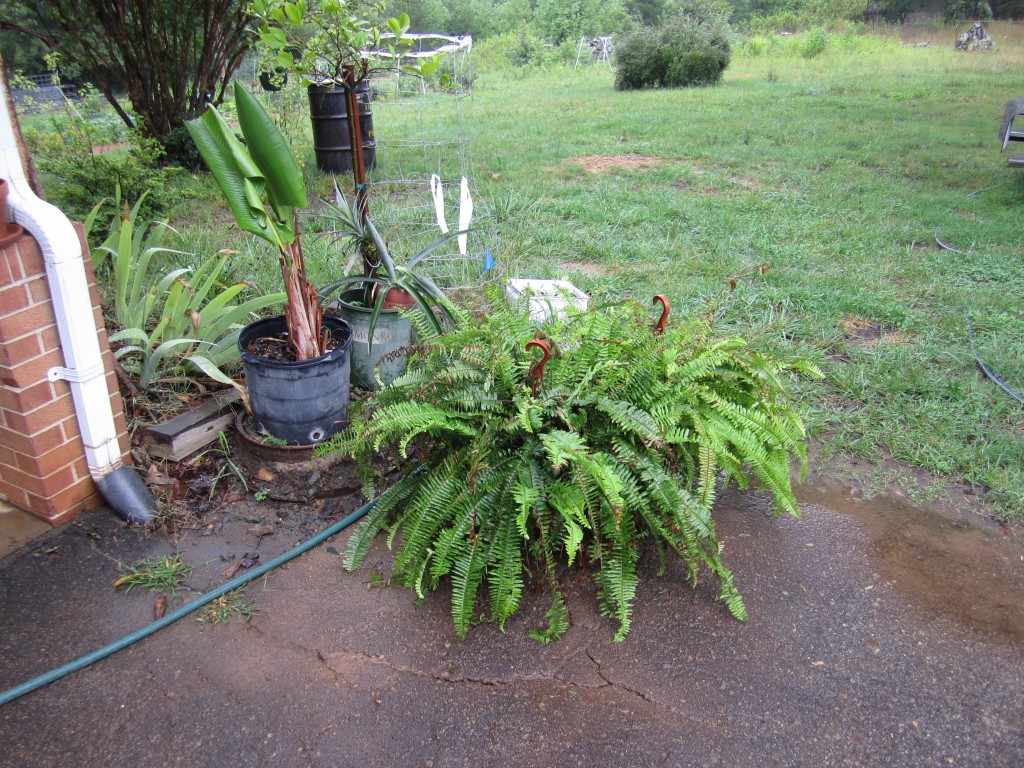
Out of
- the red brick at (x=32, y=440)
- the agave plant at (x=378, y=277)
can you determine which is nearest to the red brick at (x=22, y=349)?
the red brick at (x=32, y=440)

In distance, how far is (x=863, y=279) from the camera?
488 cm

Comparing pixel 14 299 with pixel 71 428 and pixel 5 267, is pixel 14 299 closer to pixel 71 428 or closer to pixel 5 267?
pixel 5 267

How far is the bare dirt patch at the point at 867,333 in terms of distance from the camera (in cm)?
414

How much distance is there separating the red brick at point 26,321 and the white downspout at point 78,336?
0.03 m

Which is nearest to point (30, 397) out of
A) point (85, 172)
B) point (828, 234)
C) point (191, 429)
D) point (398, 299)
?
point (191, 429)

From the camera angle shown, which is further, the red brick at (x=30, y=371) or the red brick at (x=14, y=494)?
the red brick at (x=14, y=494)

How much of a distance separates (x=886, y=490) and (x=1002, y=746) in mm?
1197

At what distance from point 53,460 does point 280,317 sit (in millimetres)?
982

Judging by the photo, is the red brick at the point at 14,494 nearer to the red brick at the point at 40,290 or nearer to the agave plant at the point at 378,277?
the red brick at the point at 40,290

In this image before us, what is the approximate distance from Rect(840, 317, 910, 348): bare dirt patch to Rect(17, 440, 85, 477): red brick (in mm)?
3784

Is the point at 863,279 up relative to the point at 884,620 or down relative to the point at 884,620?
up

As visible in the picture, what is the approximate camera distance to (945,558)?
260 centimetres

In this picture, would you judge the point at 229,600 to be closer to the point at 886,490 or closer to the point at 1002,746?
the point at 1002,746

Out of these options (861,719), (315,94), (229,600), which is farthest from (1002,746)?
(315,94)
